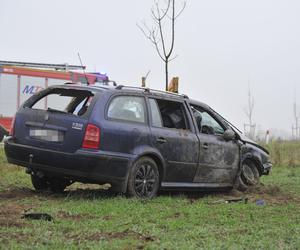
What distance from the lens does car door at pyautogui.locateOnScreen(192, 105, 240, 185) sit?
8977mm

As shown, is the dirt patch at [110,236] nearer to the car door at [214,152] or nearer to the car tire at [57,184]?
the car tire at [57,184]

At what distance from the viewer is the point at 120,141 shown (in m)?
7.59

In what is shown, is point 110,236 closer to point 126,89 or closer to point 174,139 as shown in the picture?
point 126,89

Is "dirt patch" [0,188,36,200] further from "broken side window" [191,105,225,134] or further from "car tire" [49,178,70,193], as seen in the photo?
"broken side window" [191,105,225,134]

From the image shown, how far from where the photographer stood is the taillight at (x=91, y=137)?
738cm

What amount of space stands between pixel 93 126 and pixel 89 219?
1.51 metres

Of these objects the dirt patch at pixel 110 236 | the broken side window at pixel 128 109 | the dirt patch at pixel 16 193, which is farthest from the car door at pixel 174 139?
the dirt patch at pixel 110 236

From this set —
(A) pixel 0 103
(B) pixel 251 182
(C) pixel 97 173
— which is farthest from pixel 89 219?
(A) pixel 0 103

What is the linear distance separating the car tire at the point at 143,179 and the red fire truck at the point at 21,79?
460 inches

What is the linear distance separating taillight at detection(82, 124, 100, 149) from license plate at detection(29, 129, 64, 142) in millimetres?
356

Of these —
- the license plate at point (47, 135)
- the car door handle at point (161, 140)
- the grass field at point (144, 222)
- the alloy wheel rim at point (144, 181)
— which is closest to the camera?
the grass field at point (144, 222)

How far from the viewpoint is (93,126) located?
7391mm

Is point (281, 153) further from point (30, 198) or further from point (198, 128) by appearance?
point (30, 198)

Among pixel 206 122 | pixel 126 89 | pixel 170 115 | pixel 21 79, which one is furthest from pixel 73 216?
pixel 21 79
